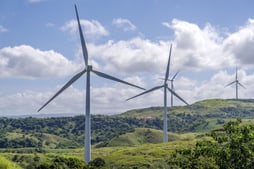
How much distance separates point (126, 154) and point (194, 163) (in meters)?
118

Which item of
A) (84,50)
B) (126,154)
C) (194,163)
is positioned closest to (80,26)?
(84,50)

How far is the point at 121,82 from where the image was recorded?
12294 cm

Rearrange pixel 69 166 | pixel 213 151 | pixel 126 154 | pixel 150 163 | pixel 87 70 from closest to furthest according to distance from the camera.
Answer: pixel 213 151, pixel 69 166, pixel 87 70, pixel 150 163, pixel 126 154

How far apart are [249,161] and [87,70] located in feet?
221

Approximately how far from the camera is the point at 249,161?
58.8m

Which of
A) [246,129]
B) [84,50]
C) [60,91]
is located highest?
[84,50]

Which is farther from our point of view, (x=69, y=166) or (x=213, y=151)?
(x=69, y=166)

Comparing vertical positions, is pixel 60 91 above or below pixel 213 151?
above

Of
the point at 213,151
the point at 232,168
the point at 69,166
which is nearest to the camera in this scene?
the point at 232,168

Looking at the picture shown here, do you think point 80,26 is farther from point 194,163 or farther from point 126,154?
point 126,154

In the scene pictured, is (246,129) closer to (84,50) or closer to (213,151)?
(213,151)

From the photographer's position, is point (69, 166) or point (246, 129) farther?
point (69, 166)

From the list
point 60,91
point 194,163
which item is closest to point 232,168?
point 194,163

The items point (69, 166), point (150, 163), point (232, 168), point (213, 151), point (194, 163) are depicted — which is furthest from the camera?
point (150, 163)
